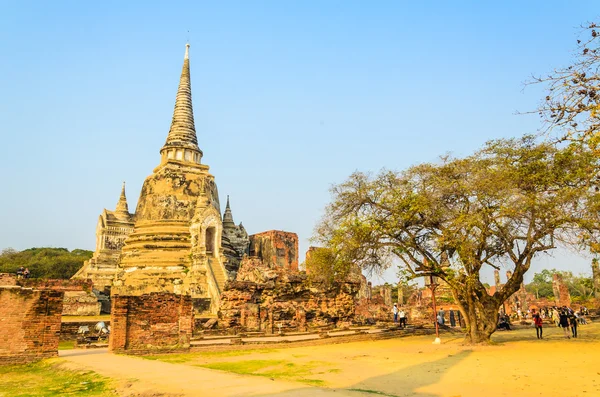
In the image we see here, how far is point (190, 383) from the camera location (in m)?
6.39

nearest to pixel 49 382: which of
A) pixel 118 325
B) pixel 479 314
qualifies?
pixel 118 325

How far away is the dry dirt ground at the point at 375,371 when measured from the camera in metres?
6.33

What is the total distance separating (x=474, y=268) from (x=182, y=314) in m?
8.45

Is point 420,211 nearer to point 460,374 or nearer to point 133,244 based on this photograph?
point 460,374

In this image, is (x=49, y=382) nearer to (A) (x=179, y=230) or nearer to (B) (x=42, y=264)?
(A) (x=179, y=230)

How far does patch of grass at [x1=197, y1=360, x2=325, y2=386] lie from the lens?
8.30m

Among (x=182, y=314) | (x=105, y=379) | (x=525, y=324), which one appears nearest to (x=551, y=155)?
(x=182, y=314)

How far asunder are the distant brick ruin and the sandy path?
2700mm

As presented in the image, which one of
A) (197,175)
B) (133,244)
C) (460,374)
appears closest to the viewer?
(460,374)

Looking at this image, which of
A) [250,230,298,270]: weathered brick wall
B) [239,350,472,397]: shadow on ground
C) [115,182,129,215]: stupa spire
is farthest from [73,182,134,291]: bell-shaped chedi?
[239,350,472,397]: shadow on ground

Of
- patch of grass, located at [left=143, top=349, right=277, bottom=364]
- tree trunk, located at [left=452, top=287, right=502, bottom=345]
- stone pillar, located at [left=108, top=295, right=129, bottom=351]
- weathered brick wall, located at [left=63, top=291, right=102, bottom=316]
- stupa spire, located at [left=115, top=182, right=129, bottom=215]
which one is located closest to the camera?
patch of grass, located at [left=143, top=349, right=277, bottom=364]

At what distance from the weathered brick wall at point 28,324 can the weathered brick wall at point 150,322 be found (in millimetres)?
1395

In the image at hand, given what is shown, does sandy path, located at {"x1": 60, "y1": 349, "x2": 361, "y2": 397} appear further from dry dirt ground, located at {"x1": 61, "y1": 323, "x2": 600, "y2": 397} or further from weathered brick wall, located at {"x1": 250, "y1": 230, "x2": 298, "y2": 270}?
weathered brick wall, located at {"x1": 250, "y1": 230, "x2": 298, "y2": 270}

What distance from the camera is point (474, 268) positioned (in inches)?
535
